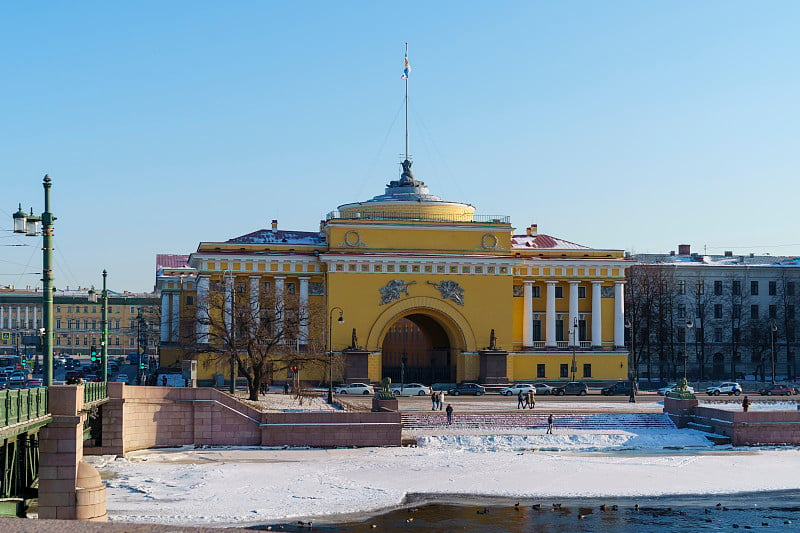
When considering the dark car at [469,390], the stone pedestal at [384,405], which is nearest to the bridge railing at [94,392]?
the stone pedestal at [384,405]

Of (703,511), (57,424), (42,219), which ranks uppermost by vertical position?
(42,219)

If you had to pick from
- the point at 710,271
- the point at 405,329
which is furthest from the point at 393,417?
the point at 710,271

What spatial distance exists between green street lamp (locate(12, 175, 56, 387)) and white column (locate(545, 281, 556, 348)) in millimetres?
54588

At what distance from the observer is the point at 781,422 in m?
51.8

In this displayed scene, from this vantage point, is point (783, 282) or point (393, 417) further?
point (783, 282)

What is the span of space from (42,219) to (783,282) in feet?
269

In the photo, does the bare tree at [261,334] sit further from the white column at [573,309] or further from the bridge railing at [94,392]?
the white column at [573,309]

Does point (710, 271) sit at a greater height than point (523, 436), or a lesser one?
greater

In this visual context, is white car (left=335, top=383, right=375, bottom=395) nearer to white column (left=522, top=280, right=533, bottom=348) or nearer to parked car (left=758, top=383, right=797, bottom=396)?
white column (left=522, top=280, right=533, bottom=348)

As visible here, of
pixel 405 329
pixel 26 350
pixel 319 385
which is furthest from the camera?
pixel 26 350

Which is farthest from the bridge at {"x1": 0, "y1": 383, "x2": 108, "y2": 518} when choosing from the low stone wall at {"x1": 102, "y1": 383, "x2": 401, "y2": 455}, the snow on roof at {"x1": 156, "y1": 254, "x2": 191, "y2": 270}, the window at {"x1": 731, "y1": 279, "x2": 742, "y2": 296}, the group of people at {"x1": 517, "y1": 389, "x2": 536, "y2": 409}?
the snow on roof at {"x1": 156, "y1": 254, "x2": 191, "y2": 270}

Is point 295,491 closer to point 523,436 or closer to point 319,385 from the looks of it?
point 523,436

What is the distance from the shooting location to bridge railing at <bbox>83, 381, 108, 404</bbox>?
123ft

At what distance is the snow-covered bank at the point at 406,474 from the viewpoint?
3566 cm
